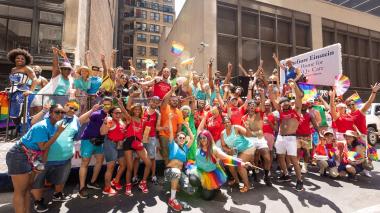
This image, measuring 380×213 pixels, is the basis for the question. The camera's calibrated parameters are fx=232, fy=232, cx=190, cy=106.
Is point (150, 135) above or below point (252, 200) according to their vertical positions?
above

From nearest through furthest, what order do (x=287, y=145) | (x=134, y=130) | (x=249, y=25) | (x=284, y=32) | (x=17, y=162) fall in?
1. (x=17, y=162)
2. (x=134, y=130)
3. (x=287, y=145)
4. (x=249, y=25)
5. (x=284, y=32)

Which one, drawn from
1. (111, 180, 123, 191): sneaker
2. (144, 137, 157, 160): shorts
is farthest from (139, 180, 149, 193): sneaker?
(144, 137, 157, 160): shorts

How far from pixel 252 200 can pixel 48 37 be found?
1782 cm

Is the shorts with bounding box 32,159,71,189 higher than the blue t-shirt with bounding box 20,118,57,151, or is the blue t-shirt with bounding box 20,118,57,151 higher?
the blue t-shirt with bounding box 20,118,57,151

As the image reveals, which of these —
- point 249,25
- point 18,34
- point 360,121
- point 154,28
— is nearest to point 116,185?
point 360,121

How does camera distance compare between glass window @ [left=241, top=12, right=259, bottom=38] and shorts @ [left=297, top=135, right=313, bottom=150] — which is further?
glass window @ [left=241, top=12, right=259, bottom=38]

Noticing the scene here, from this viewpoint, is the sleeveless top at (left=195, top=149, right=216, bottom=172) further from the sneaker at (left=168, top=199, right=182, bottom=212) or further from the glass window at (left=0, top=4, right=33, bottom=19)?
the glass window at (left=0, top=4, right=33, bottom=19)

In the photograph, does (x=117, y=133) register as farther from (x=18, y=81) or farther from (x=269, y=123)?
(x=269, y=123)

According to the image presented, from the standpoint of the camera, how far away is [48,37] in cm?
1662

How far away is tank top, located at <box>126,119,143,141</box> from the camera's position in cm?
505

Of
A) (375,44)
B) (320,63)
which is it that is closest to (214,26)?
(320,63)

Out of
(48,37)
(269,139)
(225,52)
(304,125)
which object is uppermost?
(48,37)

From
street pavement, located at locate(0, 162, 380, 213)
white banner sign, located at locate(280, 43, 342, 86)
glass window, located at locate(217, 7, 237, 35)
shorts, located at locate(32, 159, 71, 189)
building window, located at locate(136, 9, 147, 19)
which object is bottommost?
street pavement, located at locate(0, 162, 380, 213)

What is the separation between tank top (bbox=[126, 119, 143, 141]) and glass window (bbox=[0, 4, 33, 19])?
54.6 feet
